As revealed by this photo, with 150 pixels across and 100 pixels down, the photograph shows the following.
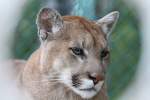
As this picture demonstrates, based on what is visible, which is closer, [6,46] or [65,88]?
[65,88]

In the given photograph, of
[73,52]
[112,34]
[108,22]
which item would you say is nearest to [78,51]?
[73,52]

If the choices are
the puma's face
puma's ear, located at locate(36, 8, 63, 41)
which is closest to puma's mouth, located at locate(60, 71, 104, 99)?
the puma's face

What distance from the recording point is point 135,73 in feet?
6.22

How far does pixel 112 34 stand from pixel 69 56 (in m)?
0.29

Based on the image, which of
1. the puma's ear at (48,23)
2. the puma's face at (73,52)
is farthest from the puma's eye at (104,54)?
the puma's ear at (48,23)

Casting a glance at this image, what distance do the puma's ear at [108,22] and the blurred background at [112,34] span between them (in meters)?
0.09

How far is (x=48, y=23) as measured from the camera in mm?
1604

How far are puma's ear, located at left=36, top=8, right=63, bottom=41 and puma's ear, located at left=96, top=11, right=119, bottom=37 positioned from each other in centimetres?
14

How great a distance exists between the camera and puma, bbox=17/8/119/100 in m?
1.57

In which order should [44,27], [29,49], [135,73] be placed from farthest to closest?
[135,73], [29,49], [44,27]

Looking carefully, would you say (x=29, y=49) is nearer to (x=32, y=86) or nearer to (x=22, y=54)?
(x=22, y=54)

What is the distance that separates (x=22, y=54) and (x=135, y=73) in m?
0.36

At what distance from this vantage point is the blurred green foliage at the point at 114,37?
1772 mm

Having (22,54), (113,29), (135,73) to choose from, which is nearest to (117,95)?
(135,73)
